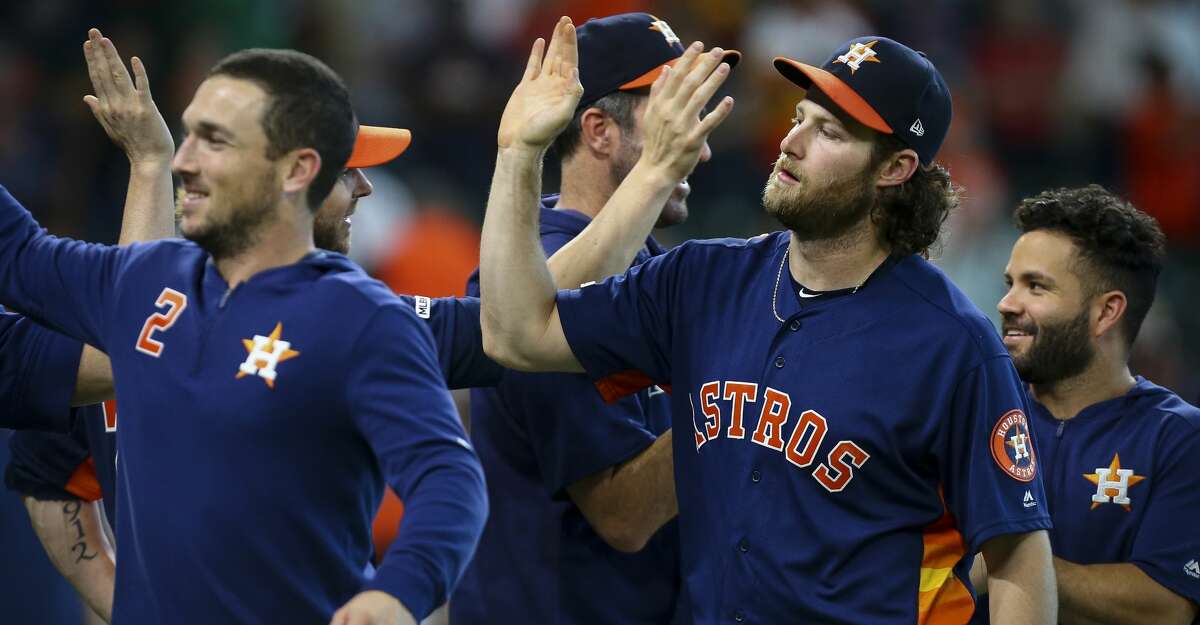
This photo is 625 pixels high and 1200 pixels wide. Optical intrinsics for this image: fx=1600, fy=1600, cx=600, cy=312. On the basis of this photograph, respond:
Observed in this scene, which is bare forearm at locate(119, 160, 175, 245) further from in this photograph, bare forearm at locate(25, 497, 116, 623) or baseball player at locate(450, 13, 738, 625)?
bare forearm at locate(25, 497, 116, 623)

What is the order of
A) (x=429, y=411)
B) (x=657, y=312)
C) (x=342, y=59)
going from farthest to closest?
1. (x=342, y=59)
2. (x=657, y=312)
3. (x=429, y=411)

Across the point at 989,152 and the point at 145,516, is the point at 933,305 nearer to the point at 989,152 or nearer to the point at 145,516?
the point at 145,516

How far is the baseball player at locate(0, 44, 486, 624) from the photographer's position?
315 cm

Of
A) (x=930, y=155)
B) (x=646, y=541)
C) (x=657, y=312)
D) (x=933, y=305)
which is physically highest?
(x=930, y=155)

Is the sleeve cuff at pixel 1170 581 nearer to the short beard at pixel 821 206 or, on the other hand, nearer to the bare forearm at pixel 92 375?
the short beard at pixel 821 206

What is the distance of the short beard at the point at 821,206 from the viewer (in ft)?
12.5

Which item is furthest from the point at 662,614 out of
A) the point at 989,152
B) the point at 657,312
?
the point at 989,152

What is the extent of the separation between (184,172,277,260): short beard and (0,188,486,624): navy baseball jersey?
0.28ft

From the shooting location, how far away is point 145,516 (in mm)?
3240

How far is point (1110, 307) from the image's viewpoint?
457 cm

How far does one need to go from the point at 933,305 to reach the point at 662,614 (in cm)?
122

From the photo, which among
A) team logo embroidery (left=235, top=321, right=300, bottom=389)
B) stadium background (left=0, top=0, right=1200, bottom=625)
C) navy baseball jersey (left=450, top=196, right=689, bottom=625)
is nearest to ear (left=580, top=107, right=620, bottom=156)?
navy baseball jersey (left=450, top=196, right=689, bottom=625)

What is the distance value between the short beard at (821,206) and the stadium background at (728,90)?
5.86m

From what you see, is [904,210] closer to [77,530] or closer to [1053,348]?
[1053,348]
